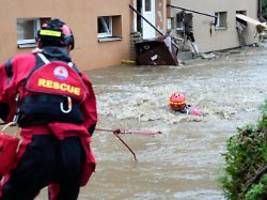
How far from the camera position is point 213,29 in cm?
2434

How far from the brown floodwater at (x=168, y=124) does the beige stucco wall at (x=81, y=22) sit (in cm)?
54

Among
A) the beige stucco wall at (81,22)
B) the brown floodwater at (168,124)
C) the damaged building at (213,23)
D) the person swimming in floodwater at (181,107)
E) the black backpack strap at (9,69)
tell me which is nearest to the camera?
the black backpack strap at (9,69)

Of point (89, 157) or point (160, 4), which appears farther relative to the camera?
point (160, 4)

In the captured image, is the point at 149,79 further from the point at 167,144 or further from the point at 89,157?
the point at 89,157

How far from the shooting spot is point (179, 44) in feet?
71.1

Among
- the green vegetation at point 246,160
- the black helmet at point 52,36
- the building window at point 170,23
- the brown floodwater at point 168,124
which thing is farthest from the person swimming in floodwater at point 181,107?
the building window at point 170,23

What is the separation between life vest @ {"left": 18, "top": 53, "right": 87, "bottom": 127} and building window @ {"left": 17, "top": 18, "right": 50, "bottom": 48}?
38.9ft

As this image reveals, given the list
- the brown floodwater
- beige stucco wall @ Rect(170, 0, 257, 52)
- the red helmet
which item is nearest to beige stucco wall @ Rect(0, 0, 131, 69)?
the brown floodwater

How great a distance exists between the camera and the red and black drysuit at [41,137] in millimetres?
4000

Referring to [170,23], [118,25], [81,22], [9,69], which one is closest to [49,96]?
[9,69]

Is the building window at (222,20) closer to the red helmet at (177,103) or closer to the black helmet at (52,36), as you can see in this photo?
the red helmet at (177,103)

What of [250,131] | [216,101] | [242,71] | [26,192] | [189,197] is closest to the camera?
[26,192]

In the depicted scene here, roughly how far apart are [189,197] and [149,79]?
31.5ft

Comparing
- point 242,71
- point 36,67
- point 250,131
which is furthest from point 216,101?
point 36,67
